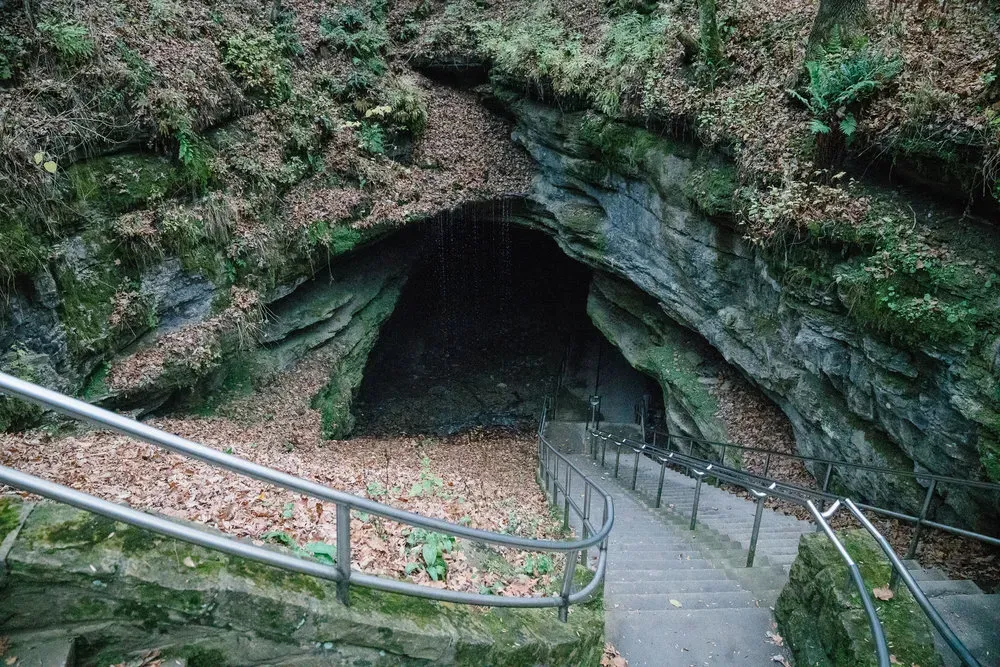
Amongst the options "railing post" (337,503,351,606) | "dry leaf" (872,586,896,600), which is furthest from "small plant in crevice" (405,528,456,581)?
"dry leaf" (872,586,896,600)

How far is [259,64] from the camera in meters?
9.94

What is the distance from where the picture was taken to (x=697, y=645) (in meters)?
4.06

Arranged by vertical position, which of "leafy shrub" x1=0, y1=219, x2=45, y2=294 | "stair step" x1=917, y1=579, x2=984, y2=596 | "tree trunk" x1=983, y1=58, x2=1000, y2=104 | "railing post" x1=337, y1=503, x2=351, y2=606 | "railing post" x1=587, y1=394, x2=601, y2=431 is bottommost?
"railing post" x1=587, y1=394, x2=601, y2=431

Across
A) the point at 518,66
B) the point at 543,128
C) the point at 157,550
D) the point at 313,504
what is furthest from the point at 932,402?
the point at 518,66

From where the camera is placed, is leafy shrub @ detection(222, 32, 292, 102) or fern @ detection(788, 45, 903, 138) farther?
leafy shrub @ detection(222, 32, 292, 102)

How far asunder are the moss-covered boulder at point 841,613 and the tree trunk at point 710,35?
7.40 m

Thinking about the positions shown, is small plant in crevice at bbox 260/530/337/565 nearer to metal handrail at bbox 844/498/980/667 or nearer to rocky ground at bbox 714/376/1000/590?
metal handrail at bbox 844/498/980/667

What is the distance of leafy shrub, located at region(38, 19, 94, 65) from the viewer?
286 inches

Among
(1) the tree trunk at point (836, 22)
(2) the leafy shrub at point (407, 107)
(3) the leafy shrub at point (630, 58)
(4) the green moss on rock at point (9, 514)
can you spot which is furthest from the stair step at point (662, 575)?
(2) the leafy shrub at point (407, 107)

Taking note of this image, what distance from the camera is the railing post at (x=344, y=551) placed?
2.40m

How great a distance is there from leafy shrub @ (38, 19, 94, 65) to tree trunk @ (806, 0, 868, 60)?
9.95 meters

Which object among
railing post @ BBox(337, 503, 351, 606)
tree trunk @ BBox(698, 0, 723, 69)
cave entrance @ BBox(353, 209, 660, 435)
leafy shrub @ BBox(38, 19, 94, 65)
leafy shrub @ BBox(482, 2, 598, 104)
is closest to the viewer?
railing post @ BBox(337, 503, 351, 606)

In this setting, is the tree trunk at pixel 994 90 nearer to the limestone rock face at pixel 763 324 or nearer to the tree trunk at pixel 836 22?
the tree trunk at pixel 836 22

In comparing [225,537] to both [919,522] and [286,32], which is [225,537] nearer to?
[919,522]
